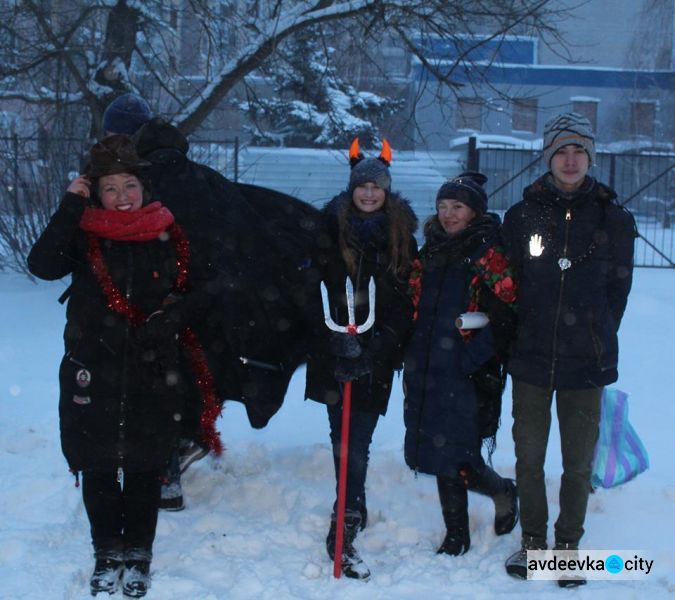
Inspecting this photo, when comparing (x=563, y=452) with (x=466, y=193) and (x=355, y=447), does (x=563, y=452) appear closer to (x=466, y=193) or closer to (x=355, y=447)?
(x=355, y=447)

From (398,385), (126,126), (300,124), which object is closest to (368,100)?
(300,124)

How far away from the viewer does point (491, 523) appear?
12.2ft

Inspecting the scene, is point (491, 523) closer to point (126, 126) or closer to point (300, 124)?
point (126, 126)

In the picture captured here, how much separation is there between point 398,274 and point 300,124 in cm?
1530

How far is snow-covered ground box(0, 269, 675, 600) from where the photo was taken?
3.18 m

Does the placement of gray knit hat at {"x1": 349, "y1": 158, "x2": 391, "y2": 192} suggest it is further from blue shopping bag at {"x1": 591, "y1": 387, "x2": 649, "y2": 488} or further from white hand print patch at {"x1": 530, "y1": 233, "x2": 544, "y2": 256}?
blue shopping bag at {"x1": 591, "y1": 387, "x2": 649, "y2": 488}

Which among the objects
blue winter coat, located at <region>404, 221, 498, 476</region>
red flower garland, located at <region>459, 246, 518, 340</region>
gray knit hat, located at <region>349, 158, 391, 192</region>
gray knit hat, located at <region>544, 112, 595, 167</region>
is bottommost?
blue winter coat, located at <region>404, 221, 498, 476</region>

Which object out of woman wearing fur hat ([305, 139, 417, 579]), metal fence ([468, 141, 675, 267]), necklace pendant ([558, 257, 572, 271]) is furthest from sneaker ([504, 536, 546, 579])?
metal fence ([468, 141, 675, 267])

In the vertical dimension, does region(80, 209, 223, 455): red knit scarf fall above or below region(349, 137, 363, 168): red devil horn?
below

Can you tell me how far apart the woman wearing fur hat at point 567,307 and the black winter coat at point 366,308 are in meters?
0.49

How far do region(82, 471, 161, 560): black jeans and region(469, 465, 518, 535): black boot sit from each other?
1.37m

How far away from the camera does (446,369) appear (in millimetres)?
3393

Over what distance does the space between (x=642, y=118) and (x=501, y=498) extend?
95.8ft

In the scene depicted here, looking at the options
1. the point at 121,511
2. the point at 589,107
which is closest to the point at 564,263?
the point at 121,511
